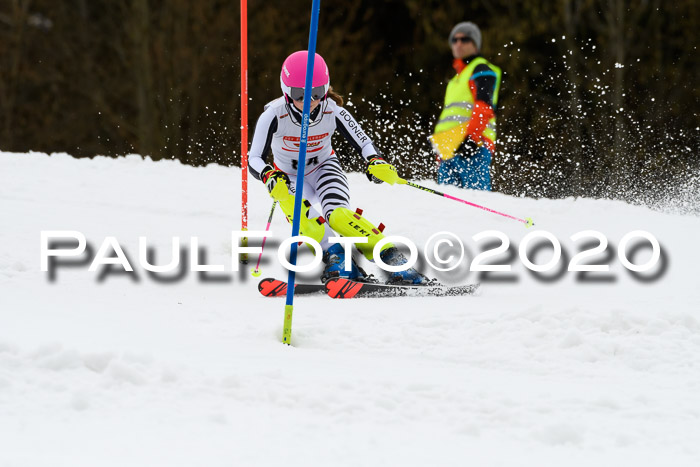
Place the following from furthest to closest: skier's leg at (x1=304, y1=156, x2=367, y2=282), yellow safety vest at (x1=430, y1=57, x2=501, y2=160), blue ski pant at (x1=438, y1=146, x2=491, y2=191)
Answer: blue ski pant at (x1=438, y1=146, x2=491, y2=191) → yellow safety vest at (x1=430, y1=57, x2=501, y2=160) → skier's leg at (x1=304, y1=156, x2=367, y2=282)

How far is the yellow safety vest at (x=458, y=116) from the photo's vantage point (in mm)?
8438

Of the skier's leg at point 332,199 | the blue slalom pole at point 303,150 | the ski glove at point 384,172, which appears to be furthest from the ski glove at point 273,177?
the blue slalom pole at point 303,150

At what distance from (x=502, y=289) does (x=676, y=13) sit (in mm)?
9461

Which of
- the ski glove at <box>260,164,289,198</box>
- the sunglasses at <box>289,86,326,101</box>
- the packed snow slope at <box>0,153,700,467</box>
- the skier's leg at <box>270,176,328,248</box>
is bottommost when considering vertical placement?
the packed snow slope at <box>0,153,700,467</box>

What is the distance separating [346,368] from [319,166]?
257cm

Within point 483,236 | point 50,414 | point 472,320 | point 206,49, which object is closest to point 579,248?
point 483,236

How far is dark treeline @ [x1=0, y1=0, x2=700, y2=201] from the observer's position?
13.3 metres

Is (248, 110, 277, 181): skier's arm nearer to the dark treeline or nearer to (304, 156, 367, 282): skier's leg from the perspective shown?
(304, 156, 367, 282): skier's leg

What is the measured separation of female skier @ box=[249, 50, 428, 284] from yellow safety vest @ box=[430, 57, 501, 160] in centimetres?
271

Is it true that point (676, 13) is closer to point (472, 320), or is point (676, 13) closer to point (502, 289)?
point (502, 289)

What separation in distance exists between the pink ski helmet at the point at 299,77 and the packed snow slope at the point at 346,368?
1.26m

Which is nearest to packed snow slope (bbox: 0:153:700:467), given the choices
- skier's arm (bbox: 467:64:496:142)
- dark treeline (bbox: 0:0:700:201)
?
skier's arm (bbox: 467:64:496:142)

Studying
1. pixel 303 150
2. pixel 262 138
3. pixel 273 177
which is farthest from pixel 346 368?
pixel 262 138

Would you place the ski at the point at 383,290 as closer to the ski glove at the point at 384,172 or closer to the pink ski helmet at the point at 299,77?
the ski glove at the point at 384,172
